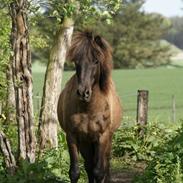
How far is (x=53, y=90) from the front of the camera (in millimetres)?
10227

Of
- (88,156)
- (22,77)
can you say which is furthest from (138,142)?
(22,77)

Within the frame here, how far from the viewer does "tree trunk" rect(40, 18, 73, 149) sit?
33.2 ft

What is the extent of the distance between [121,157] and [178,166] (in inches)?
207

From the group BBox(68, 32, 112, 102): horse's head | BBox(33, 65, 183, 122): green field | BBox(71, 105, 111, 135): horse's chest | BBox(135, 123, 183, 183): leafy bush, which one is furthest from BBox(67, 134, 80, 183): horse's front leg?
BBox(33, 65, 183, 122): green field

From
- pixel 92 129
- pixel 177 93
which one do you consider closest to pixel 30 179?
pixel 92 129

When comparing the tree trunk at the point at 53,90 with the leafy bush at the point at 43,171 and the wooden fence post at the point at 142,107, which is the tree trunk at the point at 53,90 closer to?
the leafy bush at the point at 43,171

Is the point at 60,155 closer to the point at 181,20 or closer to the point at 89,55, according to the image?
the point at 89,55

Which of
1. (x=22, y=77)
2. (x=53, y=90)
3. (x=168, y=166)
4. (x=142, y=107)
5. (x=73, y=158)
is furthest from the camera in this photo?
(x=142, y=107)

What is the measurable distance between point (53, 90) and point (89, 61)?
316cm

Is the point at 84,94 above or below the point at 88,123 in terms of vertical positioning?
above

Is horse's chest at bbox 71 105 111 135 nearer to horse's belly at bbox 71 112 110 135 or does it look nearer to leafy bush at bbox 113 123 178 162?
horse's belly at bbox 71 112 110 135

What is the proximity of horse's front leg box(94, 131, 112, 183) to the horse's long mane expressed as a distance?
0.67 metres

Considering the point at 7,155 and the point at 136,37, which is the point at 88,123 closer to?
the point at 7,155

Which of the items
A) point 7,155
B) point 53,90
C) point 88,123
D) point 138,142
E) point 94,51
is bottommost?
point 138,142
